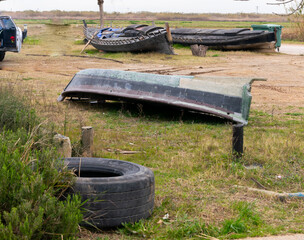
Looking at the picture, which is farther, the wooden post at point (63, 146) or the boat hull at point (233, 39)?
the boat hull at point (233, 39)

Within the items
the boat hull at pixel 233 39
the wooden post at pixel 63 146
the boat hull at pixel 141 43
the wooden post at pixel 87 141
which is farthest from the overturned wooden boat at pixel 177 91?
the boat hull at pixel 233 39

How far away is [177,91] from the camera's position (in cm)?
1026

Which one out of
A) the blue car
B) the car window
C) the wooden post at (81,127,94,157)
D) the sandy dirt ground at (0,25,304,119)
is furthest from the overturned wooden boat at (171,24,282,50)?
the wooden post at (81,127,94,157)

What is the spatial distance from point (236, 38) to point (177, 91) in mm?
22564

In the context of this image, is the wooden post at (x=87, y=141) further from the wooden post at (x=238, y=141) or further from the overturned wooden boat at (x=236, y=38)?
the overturned wooden boat at (x=236, y=38)

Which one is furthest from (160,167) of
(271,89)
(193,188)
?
(271,89)

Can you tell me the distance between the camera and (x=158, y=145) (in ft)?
27.5

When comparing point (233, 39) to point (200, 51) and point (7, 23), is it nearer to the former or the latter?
point (200, 51)

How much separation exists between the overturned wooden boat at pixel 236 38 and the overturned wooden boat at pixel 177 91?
70.7 feet

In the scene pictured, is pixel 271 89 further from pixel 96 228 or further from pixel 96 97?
pixel 96 228

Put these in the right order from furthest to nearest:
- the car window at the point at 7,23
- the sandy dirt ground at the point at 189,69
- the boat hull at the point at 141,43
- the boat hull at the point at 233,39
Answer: the boat hull at the point at 233,39
the boat hull at the point at 141,43
the car window at the point at 7,23
the sandy dirt ground at the point at 189,69

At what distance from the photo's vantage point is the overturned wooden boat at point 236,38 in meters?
31.0

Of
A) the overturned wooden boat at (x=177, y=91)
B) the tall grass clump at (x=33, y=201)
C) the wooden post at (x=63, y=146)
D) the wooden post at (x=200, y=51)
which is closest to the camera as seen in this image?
the tall grass clump at (x=33, y=201)

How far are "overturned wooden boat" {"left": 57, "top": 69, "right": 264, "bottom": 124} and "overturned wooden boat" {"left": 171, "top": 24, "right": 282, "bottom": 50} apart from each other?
70.7ft
